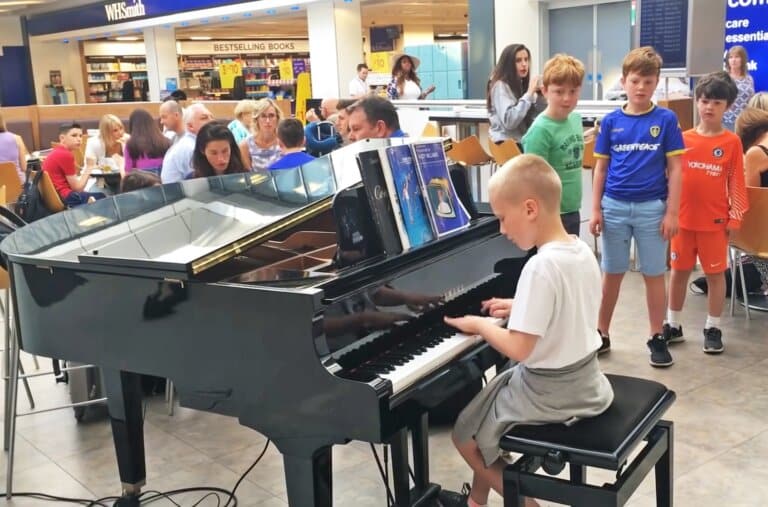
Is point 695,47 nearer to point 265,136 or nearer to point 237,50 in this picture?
point 265,136

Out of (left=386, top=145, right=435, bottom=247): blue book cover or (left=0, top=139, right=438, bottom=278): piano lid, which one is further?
(left=0, top=139, right=438, bottom=278): piano lid

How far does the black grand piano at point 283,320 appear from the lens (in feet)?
6.69

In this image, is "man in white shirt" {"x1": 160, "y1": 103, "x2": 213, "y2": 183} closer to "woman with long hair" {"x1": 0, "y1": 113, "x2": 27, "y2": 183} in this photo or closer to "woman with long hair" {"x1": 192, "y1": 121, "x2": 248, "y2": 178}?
"woman with long hair" {"x1": 192, "y1": 121, "x2": 248, "y2": 178}

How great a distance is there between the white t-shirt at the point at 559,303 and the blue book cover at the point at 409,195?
19.0 inches

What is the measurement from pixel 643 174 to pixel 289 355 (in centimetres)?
237

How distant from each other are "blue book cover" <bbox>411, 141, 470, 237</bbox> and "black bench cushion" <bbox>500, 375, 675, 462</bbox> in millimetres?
706

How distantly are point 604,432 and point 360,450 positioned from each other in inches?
61.5

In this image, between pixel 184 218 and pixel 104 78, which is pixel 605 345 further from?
pixel 104 78

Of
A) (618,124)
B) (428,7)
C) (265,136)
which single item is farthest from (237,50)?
(618,124)

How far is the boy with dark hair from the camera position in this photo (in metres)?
4.81

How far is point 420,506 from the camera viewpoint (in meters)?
2.74

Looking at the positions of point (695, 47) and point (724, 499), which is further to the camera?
point (695, 47)

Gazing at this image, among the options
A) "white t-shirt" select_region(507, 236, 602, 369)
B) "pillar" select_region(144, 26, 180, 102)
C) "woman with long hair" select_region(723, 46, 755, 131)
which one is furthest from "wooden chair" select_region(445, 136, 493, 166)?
"pillar" select_region(144, 26, 180, 102)

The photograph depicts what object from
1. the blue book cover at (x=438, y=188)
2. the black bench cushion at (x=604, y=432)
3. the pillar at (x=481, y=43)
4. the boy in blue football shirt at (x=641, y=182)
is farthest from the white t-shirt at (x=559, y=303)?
the pillar at (x=481, y=43)
